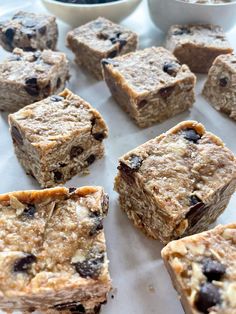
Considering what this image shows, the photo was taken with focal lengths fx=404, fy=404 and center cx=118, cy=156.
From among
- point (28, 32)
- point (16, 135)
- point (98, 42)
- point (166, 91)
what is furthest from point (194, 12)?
point (16, 135)

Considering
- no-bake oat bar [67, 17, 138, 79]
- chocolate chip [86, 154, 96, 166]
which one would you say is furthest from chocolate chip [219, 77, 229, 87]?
chocolate chip [86, 154, 96, 166]

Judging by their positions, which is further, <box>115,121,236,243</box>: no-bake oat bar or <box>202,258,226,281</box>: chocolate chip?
<box>115,121,236,243</box>: no-bake oat bar

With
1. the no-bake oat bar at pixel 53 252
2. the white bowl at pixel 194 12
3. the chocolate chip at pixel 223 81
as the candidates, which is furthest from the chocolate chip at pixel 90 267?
the white bowl at pixel 194 12

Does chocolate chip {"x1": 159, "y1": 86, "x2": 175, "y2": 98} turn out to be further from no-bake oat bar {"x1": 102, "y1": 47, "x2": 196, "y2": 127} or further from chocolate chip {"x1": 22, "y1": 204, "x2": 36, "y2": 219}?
chocolate chip {"x1": 22, "y1": 204, "x2": 36, "y2": 219}

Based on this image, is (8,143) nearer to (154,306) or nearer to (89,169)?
(89,169)

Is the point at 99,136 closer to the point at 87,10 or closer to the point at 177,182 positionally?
the point at 177,182
